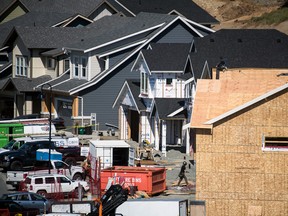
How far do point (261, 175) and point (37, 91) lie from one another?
133 ft

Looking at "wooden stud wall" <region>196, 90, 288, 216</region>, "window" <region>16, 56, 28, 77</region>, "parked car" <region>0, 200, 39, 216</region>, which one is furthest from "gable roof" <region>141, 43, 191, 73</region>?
"parked car" <region>0, 200, 39, 216</region>

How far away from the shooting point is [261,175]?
3941cm

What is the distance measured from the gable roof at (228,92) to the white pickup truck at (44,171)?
9.89m

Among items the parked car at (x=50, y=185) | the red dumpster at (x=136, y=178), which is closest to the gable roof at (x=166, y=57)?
the red dumpster at (x=136, y=178)

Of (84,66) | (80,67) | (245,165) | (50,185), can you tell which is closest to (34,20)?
(80,67)

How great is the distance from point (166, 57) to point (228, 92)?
24.1 m

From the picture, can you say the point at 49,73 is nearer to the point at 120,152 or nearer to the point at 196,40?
the point at 196,40

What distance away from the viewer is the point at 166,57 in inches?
2576

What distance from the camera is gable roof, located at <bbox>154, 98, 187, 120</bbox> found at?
6025 centimetres

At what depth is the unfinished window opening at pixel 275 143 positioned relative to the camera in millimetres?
39125

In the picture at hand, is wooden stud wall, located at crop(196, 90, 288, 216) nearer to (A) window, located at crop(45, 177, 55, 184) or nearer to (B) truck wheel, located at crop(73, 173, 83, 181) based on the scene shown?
(A) window, located at crop(45, 177, 55, 184)

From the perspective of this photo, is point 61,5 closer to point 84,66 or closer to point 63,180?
point 84,66

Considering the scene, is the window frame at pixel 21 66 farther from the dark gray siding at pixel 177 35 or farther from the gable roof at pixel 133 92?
the gable roof at pixel 133 92

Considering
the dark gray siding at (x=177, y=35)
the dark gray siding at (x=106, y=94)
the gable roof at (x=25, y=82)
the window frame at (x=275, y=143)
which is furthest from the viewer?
the gable roof at (x=25, y=82)
